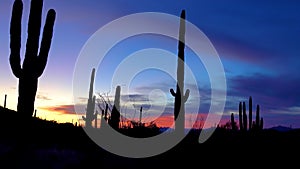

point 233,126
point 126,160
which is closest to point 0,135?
point 126,160

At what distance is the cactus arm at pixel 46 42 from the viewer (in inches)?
492

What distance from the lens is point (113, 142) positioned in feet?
48.5

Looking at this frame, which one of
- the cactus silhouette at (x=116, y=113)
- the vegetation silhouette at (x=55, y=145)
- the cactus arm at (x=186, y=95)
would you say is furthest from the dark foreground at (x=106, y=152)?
the cactus silhouette at (x=116, y=113)

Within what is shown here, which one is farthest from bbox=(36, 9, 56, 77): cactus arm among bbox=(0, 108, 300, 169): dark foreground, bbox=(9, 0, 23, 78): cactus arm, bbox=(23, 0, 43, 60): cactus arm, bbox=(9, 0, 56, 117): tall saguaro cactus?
bbox=(0, 108, 300, 169): dark foreground

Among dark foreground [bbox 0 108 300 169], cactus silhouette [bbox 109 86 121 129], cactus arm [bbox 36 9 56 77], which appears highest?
cactus arm [bbox 36 9 56 77]

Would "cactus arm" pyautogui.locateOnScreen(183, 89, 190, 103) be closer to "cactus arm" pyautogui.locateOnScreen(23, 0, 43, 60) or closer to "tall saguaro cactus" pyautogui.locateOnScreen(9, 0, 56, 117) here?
"tall saguaro cactus" pyautogui.locateOnScreen(9, 0, 56, 117)

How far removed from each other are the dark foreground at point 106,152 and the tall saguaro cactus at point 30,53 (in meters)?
0.75

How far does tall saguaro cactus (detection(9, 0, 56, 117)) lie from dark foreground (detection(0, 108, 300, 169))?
2.47ft

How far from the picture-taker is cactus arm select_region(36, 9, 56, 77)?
1250 centimetres

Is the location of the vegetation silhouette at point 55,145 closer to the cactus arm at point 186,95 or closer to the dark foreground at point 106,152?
the dark foreground at point 106,152

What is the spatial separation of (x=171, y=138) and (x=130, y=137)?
1628mm

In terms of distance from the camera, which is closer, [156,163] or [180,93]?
[156,163]

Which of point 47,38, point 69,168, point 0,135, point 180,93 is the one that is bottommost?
point 69,168

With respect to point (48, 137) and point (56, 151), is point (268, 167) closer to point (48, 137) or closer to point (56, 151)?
point (56, 151)
